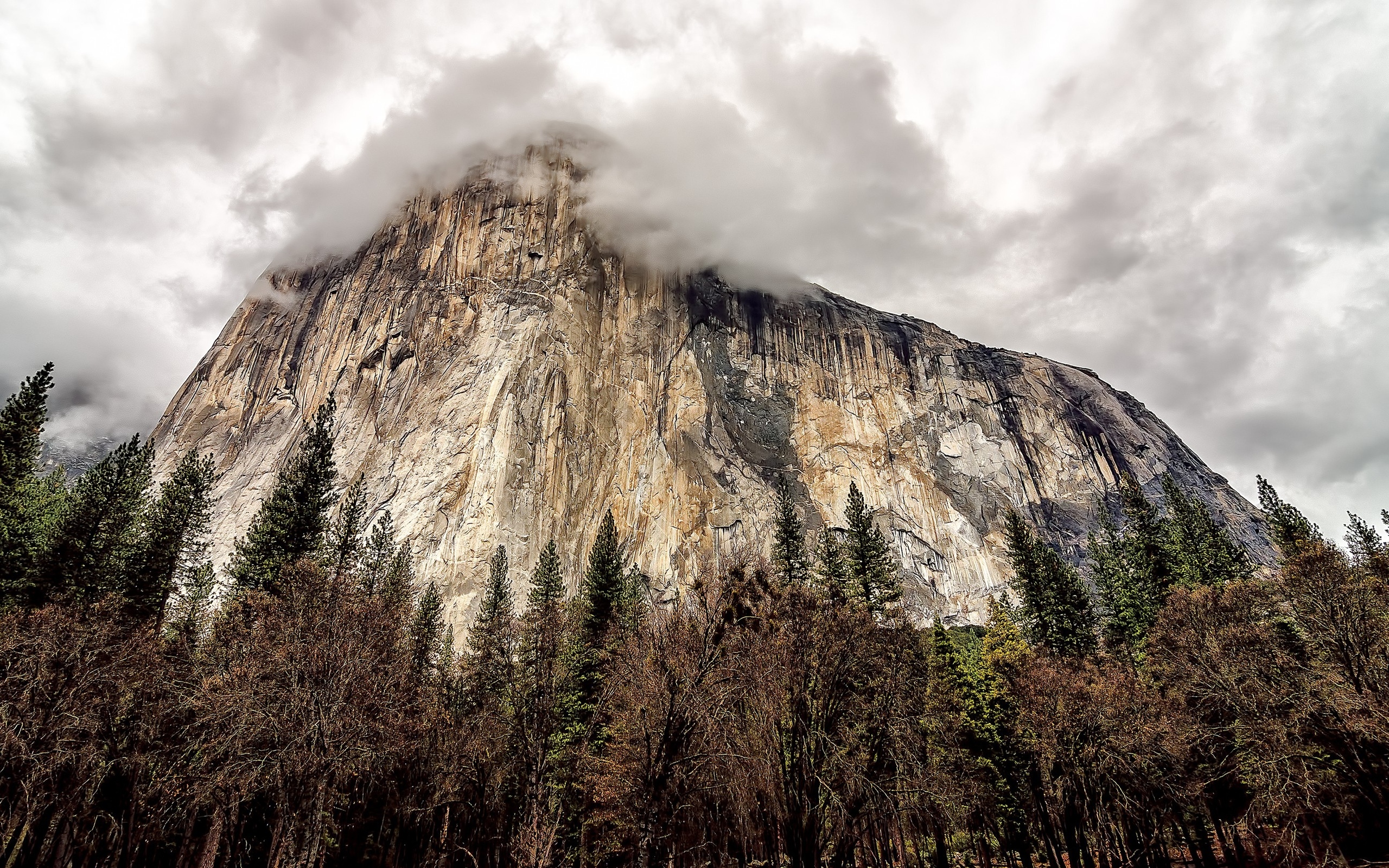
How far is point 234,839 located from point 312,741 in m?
4.32

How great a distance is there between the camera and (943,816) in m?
23.0

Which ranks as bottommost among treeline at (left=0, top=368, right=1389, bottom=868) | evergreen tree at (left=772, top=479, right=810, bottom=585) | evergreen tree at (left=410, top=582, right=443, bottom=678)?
treeline at (left=0, top=368, right=1389, bottom=868)

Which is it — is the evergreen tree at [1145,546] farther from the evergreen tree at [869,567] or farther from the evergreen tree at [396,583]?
the evergreen tree at [396,583]

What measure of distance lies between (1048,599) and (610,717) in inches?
1050

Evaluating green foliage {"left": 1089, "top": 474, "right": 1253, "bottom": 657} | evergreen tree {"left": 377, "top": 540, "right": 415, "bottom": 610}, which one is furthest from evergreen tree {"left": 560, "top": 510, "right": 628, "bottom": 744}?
green foliage {"left": 1089, "top": 474, "right": 1253, "bottom": 657}

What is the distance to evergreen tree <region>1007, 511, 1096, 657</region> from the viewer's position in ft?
126

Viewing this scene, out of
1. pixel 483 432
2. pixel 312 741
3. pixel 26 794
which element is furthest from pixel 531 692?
pixel 483 432

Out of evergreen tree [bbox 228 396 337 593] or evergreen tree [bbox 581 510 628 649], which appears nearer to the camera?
evergreen tree [bbox 228 396 337 593]

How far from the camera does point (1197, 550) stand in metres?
40.4

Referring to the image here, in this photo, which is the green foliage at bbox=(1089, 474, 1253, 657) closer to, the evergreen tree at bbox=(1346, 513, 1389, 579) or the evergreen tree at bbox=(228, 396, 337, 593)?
the evergreen tree at bbox=(1346, 513, 1389, 579)

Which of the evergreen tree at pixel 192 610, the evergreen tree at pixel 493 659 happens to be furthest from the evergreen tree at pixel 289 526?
the evergreen tree at pixel 493 659

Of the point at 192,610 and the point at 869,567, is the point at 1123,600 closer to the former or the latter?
the point at 869,567

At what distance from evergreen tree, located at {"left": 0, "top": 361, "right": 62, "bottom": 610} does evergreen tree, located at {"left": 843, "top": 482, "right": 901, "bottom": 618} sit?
35.3 m

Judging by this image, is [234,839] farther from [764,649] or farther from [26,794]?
[764,649]
